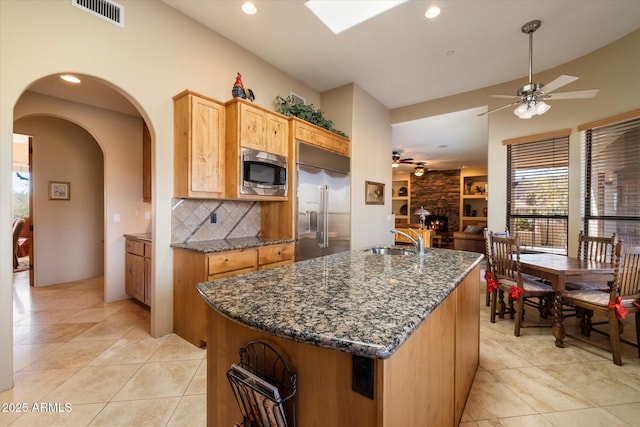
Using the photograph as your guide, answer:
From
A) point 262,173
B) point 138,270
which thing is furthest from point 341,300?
point 138,270

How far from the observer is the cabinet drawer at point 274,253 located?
9.41 ft

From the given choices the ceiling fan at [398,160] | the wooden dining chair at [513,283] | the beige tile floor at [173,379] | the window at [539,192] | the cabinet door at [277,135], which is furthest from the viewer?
the ceiling fan at [398,160]

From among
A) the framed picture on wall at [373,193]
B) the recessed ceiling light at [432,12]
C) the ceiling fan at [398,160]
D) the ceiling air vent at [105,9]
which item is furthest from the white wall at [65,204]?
the ceiling fan at [398,160]

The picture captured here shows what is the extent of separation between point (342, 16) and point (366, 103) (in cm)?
172

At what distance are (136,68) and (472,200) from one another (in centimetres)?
1080

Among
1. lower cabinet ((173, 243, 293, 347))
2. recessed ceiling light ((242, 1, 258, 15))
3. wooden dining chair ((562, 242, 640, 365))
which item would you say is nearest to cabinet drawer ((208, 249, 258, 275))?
lower cabinet ((173, 243, 293, 347))

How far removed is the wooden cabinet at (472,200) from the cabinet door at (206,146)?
9.65m

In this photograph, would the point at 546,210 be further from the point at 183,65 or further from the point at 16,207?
the point at 16,207

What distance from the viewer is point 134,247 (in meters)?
3.45

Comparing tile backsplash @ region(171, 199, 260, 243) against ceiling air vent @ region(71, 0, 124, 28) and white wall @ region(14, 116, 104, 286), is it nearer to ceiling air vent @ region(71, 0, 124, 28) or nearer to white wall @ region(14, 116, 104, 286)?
ceiling air vent @ region(71, 0, 124, 28)

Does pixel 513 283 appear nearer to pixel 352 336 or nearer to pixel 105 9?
pixel 352 336

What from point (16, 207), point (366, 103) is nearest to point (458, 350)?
point (366, 103)

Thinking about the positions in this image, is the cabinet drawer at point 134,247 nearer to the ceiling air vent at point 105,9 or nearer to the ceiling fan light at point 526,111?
the ceiling air vent at point 105,9

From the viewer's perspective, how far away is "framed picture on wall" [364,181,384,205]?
4.41 metres
